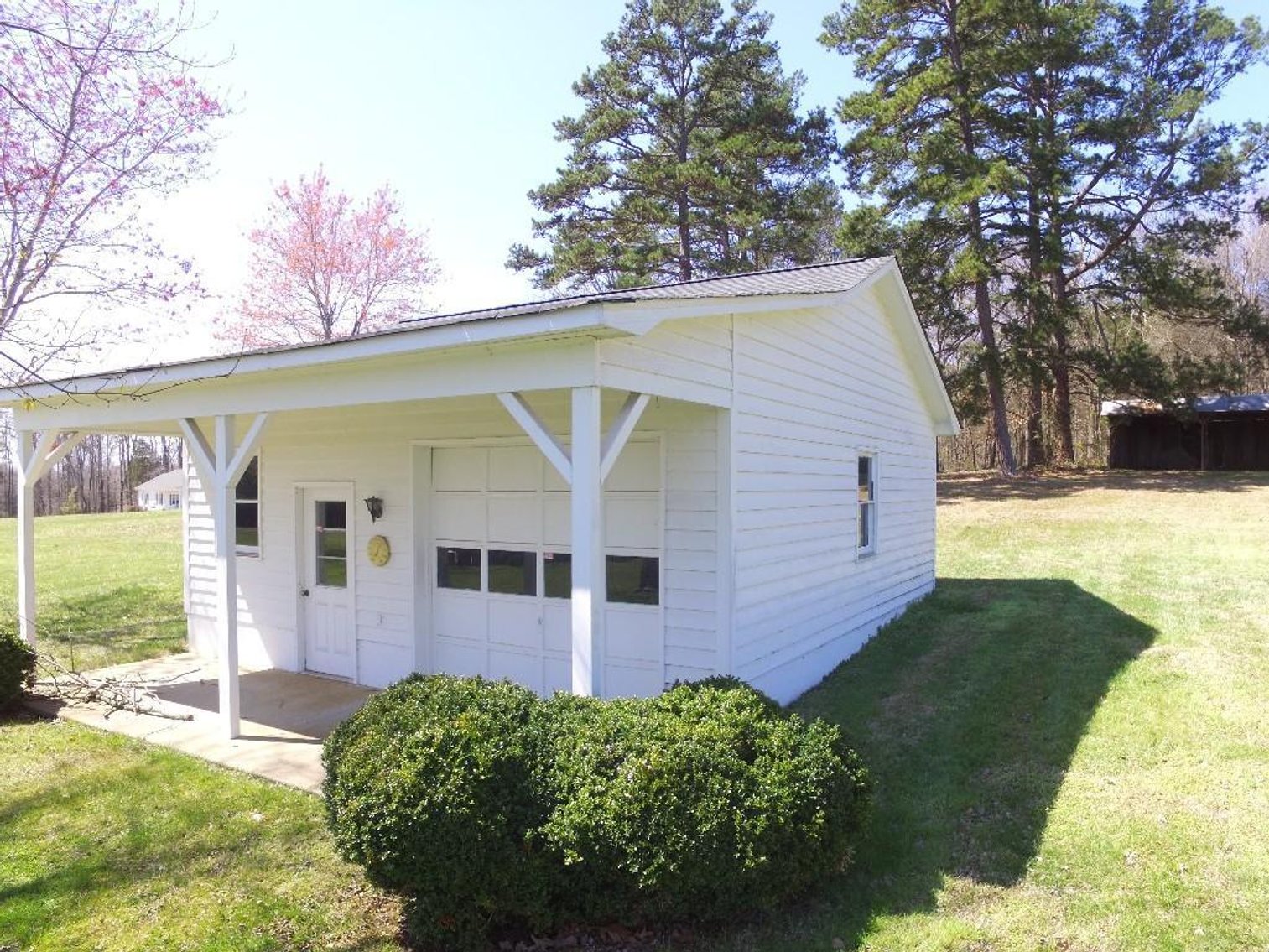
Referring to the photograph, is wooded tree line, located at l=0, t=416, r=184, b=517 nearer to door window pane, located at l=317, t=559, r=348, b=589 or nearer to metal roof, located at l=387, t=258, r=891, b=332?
door window pane, located at l=317, t=559, r=348, b=589

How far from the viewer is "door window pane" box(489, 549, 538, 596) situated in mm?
7105

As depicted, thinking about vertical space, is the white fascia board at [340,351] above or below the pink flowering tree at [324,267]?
below

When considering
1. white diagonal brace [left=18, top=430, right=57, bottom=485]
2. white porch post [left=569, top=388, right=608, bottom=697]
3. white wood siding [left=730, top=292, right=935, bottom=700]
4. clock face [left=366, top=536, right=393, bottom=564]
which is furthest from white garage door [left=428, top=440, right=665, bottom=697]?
white diagonal brace [left=18, top=430, right=57, bottom=485]

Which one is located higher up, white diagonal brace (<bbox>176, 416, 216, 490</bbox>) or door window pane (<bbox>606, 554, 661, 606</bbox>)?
white diagonal brace (<bbox>176, 416, 216, 490</bbox>)

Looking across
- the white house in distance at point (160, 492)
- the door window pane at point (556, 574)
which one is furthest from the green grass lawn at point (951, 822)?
the white house in distance at point (160, 492)

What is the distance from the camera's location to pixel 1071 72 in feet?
76.7

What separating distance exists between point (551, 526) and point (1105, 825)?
14.6 feet

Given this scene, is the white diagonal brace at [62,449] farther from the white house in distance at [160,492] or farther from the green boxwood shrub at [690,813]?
the white house in distance at [160,492]

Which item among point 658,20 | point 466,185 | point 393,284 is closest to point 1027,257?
point 658,20

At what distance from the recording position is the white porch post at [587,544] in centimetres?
442

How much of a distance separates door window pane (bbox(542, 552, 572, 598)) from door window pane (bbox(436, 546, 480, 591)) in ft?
2.65

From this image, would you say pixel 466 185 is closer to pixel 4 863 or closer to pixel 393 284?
pixel 393 284

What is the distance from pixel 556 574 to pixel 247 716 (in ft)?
9.84

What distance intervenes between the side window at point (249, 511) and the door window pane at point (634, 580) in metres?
4.81
